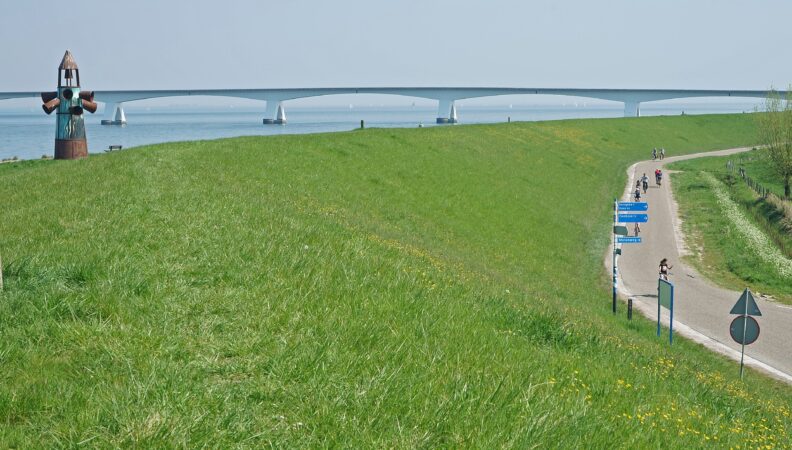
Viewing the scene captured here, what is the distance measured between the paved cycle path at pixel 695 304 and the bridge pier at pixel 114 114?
470 ft

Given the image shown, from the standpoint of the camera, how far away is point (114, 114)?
170 metres

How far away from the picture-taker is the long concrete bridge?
498 feet

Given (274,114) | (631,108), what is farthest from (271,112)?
(631,108)

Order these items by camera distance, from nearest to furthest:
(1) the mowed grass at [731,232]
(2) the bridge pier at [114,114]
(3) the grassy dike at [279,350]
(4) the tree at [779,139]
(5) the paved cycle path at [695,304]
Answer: (3) the grassy dike at [279,350]
(5) the paved cycle path at [695,304]
(1) the mowed grass at [731,232]
(4) the tree at [779,139]
(2) the bridge pier at [114,114]

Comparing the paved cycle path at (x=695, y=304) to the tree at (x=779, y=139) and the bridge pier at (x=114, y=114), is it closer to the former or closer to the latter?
the tree at (x=779, y=139)

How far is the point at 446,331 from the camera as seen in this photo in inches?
369

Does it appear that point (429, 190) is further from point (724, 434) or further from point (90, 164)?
point (724, 434)

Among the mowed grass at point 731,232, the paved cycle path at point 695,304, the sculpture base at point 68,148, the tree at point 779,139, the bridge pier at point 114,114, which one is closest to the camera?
the paved cycle path at point 695,304

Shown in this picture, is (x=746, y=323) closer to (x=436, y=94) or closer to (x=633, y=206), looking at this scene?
(x=633, y=206)

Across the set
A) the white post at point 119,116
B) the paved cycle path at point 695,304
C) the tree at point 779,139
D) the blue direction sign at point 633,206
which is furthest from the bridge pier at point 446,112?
the blue direction sign at point 633,206

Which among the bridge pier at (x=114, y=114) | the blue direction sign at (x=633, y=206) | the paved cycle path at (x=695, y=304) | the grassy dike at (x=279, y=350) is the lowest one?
the paved cycle path at (x=695, y=304)

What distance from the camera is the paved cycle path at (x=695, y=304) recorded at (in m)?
21.7

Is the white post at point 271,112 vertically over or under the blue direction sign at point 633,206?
over

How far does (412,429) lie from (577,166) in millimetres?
59954
